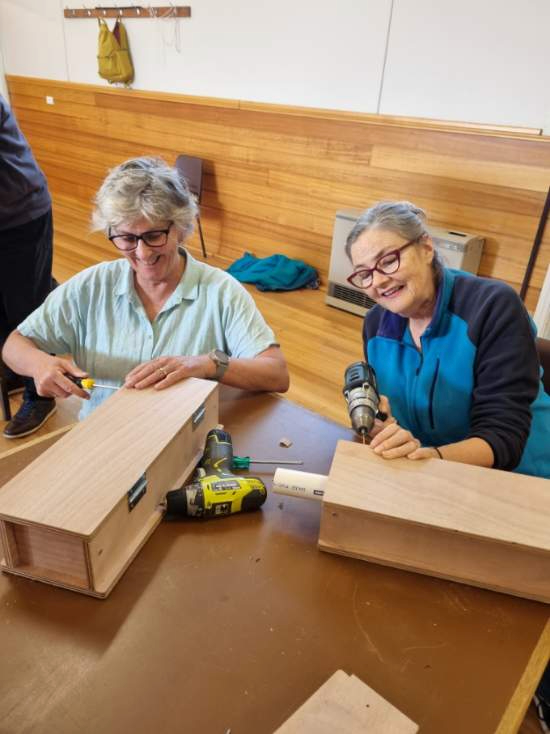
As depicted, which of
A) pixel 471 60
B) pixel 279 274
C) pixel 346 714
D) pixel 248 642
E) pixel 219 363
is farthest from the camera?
pixel 279 274

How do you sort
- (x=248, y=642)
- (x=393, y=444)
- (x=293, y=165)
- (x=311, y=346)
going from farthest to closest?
1. (x=293, y=165)
2. (x=311, y=346)
3. (x=393, y=444)
4. (x=248, y=642)

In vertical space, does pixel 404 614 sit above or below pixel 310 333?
above

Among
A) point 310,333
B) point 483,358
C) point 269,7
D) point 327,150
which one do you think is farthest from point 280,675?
point 269,7

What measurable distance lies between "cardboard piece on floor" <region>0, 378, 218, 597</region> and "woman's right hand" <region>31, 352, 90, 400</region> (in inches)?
10.7

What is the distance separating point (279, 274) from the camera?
4070mm

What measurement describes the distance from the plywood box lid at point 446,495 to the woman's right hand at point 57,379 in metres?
0.69

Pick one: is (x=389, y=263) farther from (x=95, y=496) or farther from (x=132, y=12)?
(x=132, y=12)

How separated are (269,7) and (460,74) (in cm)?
149

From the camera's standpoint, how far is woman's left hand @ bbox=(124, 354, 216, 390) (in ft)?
3.92

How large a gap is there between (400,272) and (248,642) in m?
0.87

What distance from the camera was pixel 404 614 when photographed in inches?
32.8

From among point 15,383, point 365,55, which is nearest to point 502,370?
point 15,383

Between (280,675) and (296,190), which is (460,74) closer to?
(296,190)

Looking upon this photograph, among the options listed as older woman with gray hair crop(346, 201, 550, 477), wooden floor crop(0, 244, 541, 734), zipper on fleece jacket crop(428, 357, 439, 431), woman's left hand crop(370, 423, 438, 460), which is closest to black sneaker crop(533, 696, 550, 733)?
older woman with gray hair crop(346, 201, 550, 477)
